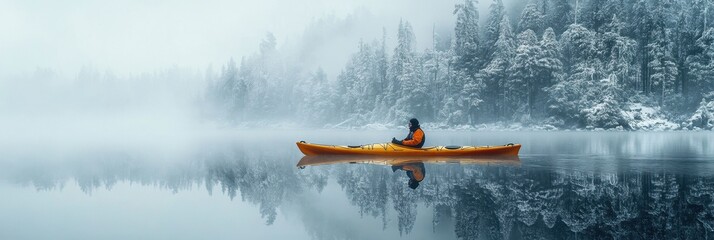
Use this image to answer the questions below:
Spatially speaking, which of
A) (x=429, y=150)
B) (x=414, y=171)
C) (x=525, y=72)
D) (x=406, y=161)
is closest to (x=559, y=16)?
(x=525, y=72)

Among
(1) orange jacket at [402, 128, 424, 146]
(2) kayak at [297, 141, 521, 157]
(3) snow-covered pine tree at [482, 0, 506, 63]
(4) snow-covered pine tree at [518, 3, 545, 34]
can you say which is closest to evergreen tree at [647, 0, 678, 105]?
(4) snow-covered pine tree at [518, 3, 545, 34]

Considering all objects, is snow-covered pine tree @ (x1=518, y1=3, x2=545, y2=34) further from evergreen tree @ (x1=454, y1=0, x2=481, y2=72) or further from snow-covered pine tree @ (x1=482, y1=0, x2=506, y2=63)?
evergreen tree @ (x1=454, y1=0, x2=481, y2=72)

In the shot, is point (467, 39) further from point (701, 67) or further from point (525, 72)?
point (701, 67)

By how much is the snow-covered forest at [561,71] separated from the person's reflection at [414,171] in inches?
1720

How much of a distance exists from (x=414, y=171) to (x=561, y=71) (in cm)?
4952

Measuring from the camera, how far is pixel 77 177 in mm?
16047

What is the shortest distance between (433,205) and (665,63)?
59.3m

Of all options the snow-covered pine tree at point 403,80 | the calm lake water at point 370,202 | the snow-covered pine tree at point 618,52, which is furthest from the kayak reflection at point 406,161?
the snow-covered pine tree at point 403,80

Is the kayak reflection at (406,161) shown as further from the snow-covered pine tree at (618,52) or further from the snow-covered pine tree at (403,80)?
the snow-covered pine tree at (403,80)

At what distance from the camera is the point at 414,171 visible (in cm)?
1565

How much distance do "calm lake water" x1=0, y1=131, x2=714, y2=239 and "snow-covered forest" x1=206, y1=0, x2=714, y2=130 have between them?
4272cm

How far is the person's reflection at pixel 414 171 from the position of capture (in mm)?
12891

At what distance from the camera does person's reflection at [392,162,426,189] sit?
12891mm

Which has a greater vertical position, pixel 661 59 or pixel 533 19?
pixel 533 19
